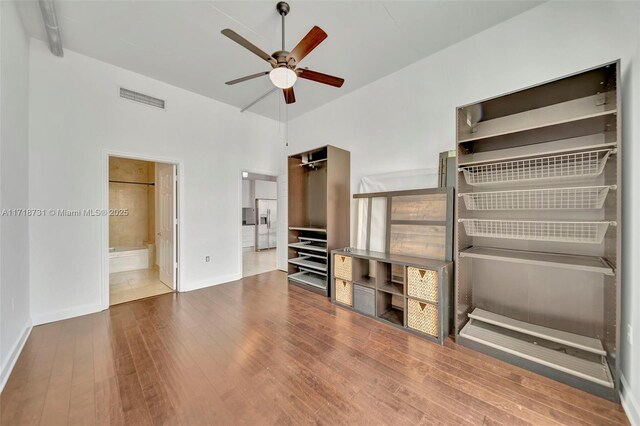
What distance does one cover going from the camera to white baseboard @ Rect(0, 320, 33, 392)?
1.85 metres

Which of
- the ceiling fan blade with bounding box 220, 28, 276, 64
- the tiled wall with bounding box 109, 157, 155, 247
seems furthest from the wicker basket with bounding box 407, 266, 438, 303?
the tiled wall with bounding box 109, 157, 155, 247

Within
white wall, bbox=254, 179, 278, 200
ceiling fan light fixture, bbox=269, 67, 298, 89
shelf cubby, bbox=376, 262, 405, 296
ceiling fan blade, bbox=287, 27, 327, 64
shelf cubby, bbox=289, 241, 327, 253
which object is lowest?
shelf cubby, bbox=376, 262, 405, 296

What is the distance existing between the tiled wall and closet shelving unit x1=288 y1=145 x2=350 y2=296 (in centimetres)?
390

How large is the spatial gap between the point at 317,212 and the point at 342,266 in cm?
140

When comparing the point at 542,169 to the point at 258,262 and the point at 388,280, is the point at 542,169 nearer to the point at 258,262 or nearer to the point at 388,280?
the point at 388,280

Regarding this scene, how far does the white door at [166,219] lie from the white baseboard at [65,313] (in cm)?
105

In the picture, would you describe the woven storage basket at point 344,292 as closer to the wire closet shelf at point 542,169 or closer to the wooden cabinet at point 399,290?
the wooden cabinet at point 399,290

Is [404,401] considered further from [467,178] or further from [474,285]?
[467,178]

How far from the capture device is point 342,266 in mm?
3350

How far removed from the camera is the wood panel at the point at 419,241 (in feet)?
9.21

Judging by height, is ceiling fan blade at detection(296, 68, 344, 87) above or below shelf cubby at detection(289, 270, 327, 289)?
above

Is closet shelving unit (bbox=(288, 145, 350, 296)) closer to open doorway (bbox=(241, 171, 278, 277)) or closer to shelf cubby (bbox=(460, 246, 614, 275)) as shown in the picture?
shelf cubby (bbox=(460, 246, 614, 275))

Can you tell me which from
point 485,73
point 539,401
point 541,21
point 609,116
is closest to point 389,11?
point 485,73

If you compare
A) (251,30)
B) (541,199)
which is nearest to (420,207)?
(541,199)
